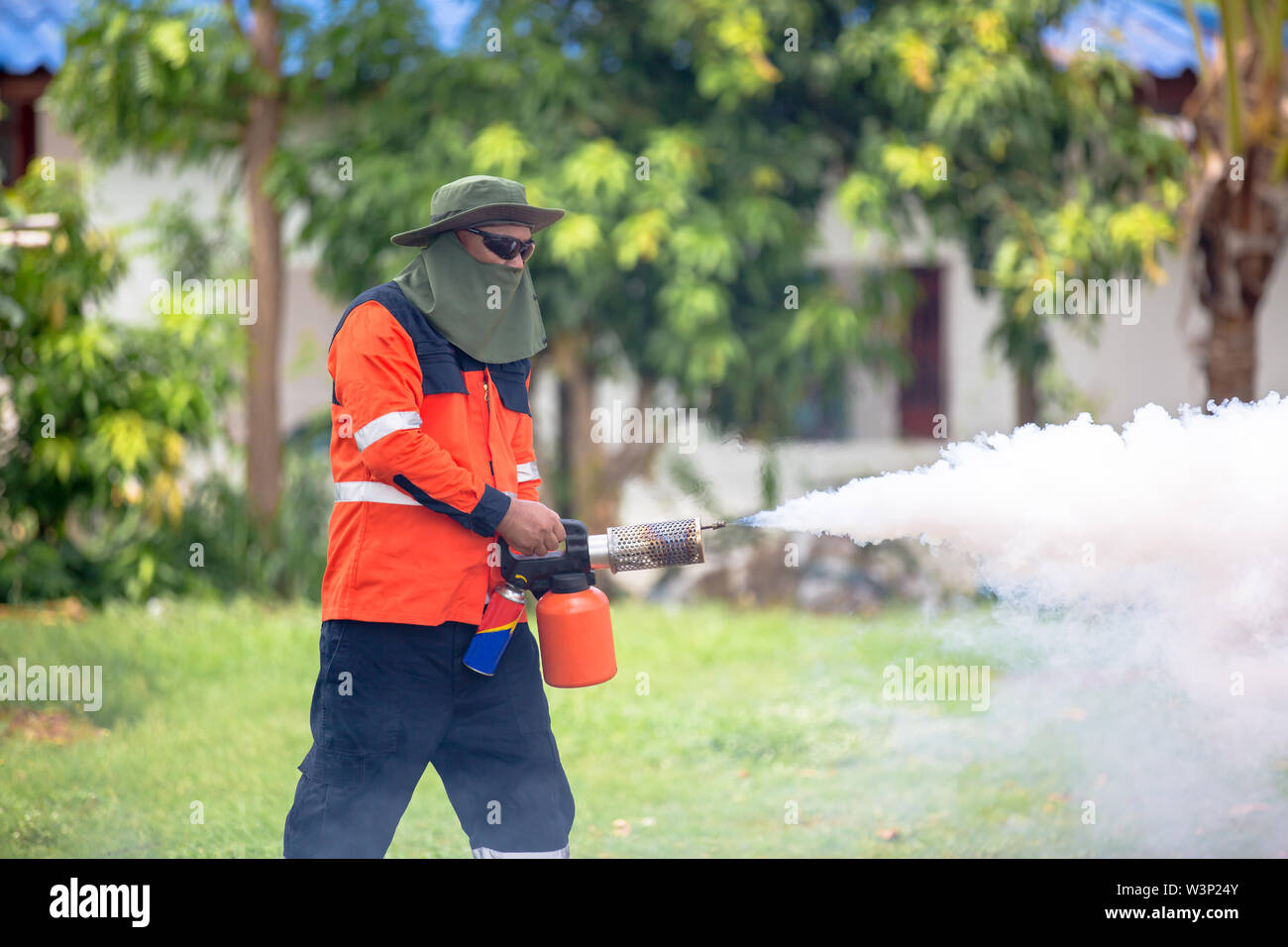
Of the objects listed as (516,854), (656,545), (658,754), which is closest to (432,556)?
(656,545)

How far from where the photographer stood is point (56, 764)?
4.72 m

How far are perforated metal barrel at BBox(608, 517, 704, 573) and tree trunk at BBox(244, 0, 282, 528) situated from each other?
18.8 feet

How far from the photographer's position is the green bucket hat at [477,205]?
2.93 metres

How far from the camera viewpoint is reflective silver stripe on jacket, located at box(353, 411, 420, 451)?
9.08 feet

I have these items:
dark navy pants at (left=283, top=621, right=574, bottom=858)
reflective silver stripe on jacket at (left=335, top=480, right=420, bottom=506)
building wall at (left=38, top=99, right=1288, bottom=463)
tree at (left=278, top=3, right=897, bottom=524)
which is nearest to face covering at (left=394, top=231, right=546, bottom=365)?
reflective silver stripe on jacket at (left=335, top=480, right=420, bottom=506)

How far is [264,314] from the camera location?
8.34 m

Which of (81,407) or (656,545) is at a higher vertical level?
(81,407)

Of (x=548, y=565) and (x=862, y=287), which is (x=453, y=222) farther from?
(x=862, y=287)

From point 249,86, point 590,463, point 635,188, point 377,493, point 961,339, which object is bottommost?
point 590,463

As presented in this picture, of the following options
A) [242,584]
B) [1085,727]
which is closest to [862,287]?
[1085,727]

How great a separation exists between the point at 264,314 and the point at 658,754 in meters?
4.73

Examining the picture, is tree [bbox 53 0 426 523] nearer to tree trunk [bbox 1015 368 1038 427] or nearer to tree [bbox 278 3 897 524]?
tree [bbox 278 3 897 524]

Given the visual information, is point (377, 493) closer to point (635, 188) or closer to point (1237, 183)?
point (1237, 183)

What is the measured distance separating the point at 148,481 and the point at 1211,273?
6.16 meters
